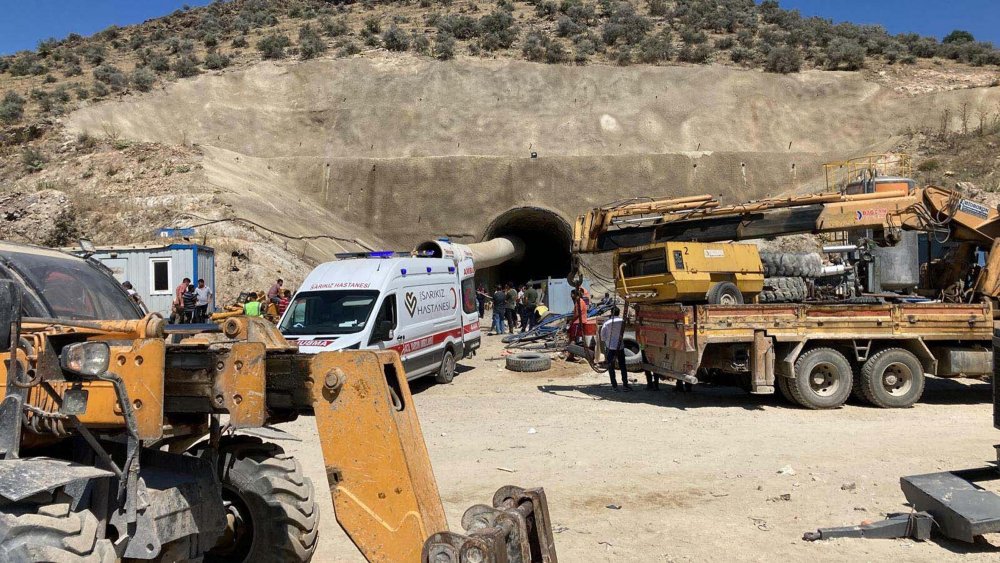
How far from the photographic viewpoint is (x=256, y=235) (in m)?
24.0

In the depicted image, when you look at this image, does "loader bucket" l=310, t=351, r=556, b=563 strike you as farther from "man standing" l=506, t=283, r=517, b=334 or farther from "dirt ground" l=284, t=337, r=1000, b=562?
"man standing" l=506, t=283, r=517, b=334

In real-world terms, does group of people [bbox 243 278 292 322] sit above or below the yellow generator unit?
below

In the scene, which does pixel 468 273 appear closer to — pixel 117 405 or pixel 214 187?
pixel 117 405

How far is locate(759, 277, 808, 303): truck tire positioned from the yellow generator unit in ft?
19.1

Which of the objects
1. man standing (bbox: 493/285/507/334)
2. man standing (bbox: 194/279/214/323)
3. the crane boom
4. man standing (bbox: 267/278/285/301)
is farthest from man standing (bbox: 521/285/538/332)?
the crane boom

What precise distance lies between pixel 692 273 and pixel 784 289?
25.3 ft

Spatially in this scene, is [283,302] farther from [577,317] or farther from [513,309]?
[577,317]

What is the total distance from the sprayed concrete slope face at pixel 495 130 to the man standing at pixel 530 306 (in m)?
10.6

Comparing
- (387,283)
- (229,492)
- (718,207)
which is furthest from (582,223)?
(229,492)

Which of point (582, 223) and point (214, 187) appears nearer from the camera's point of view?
point (582, 223)

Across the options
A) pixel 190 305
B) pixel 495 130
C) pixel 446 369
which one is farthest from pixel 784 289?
pixel 495 130

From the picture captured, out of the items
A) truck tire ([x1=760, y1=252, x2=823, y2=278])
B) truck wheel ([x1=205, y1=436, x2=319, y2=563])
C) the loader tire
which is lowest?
truck wheel ([x1=205, y1=436, x2=319, y2=563])

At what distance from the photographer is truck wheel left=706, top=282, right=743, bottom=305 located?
476 inches

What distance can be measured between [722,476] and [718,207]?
626 cm
